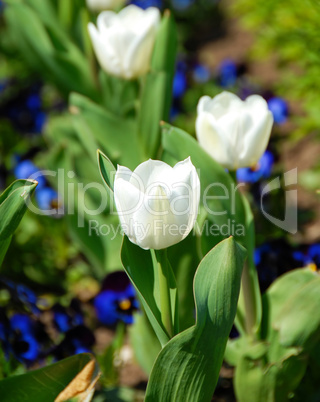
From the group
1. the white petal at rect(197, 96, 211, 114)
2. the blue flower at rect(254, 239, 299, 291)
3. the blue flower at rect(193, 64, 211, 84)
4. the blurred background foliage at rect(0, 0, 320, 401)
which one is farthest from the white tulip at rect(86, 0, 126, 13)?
the blue flower at rect(193, 64, 211, 84)

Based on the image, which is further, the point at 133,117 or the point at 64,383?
the point at 133,117

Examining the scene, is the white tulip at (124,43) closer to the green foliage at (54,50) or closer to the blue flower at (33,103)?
the green foliage at (54,50)

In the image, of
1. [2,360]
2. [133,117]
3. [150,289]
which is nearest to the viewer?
[150,289]

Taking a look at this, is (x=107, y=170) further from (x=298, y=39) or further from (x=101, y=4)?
(x=298, y=39)

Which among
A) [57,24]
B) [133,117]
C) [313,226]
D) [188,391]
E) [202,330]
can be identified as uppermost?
[57,24]

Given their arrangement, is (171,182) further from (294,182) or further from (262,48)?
(262,48)

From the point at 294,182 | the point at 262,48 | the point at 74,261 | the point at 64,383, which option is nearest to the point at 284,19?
the point at 262,48
